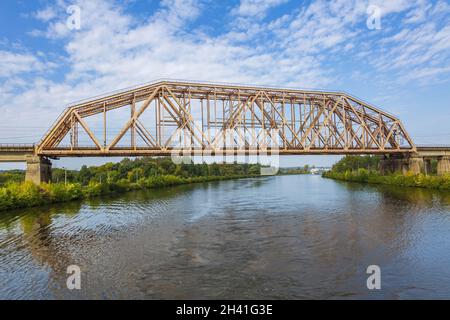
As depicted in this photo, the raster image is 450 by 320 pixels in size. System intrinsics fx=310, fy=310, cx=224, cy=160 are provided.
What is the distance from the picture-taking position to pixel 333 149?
52.6 meters

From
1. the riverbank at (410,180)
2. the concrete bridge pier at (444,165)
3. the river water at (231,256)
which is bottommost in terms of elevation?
the river water at (231,256)

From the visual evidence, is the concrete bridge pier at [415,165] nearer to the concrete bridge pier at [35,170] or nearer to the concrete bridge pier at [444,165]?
the concrete bridge pier at [444,165]

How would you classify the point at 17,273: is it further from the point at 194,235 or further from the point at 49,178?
the point at 49,178

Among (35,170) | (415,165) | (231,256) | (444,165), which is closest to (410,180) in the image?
(415,165)

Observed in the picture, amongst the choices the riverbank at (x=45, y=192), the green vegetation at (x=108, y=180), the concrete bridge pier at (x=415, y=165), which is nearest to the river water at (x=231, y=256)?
the riverbank at (x=45, y=192)

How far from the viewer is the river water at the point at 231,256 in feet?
39.2

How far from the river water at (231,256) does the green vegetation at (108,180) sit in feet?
32.6

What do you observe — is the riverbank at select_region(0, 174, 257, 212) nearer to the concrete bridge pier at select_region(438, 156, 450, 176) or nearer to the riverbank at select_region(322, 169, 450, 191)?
the riverbank at select_region(322, 169, 450, 191)

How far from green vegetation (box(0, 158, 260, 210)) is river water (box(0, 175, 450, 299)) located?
9944 millimetres

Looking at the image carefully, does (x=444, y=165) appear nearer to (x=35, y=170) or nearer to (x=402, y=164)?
(x=402, y=164)

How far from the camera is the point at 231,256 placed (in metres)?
16.2

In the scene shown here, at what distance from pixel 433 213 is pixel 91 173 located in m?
84.0
